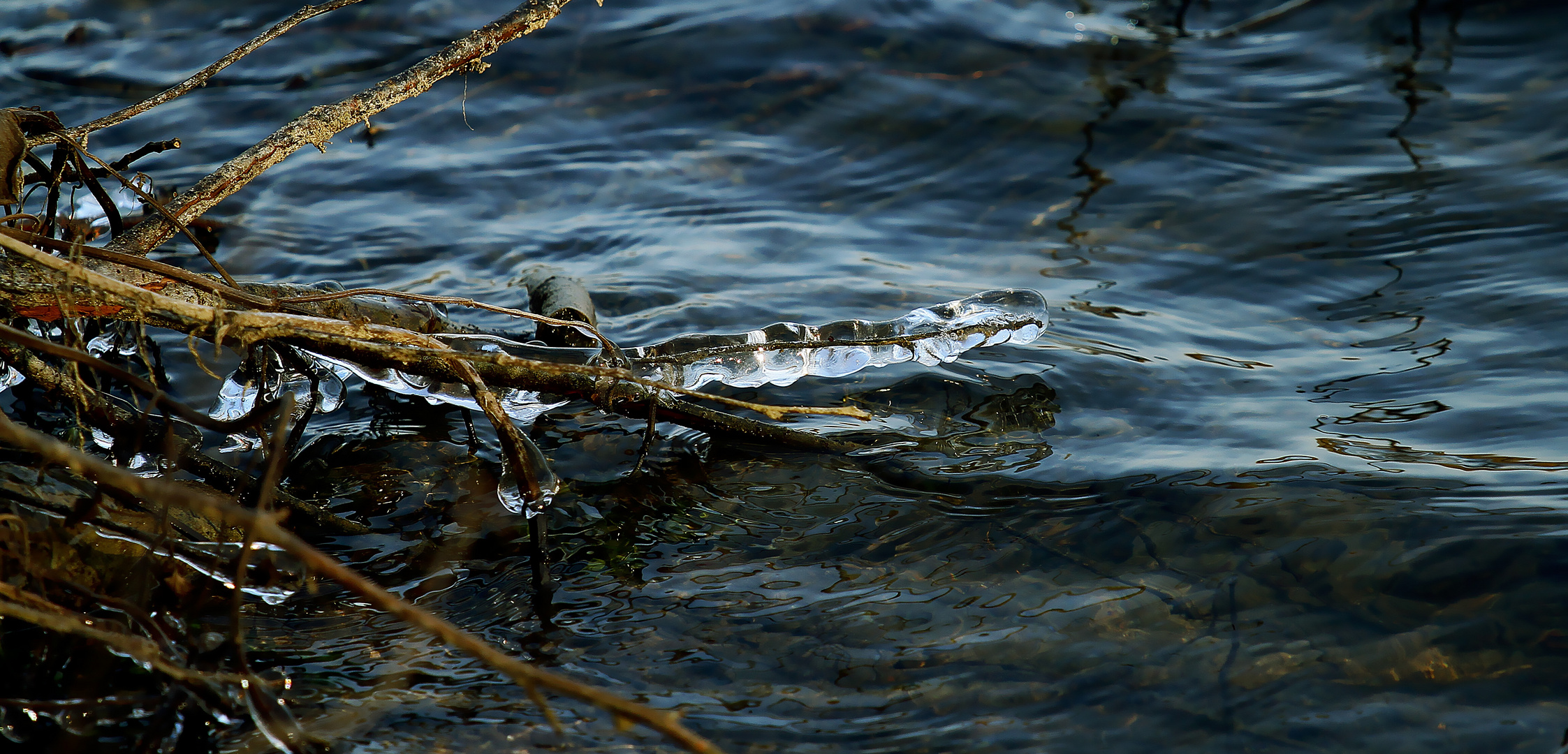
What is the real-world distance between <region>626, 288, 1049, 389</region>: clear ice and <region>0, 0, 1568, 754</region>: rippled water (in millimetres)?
316

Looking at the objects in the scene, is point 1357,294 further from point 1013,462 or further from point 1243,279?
point 1013,462

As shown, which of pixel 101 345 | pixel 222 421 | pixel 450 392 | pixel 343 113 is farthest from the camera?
pixel 101 345

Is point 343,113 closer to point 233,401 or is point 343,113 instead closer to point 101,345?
point 233,401

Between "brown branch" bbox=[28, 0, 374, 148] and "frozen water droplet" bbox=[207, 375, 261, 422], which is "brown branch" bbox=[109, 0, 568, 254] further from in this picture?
"frozen water droplet" bbox=[207, 375, 261, 422]

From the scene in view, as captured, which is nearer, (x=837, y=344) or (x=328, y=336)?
(x=328, y=336)

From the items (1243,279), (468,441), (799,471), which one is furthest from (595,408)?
(1243,279)

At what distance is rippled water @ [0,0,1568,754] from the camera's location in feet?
8.18

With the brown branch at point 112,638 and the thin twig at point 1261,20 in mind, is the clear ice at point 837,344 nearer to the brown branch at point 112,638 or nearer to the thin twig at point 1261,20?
the brown branch at point 112,638

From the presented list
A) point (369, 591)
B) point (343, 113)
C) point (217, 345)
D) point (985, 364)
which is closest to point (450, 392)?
point (343, 113)

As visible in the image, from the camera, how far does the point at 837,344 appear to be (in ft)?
9.87

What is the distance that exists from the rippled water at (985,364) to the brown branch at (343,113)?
877mm

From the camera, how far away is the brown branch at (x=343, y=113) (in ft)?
9.46

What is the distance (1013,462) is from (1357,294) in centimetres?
217

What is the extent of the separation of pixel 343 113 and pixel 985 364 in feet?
7.59
